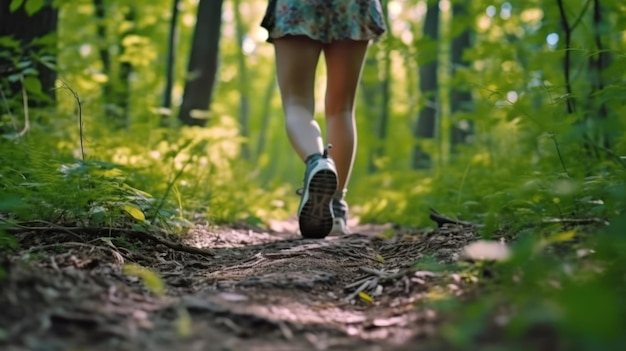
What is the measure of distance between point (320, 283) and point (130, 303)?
64 cm

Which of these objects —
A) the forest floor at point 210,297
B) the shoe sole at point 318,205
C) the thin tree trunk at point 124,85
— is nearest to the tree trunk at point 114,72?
the thin tree trunk at point 124,85

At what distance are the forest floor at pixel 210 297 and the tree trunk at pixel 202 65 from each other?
15.4ft

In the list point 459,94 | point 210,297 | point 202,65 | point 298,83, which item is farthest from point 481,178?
point 459,94

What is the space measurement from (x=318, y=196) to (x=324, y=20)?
93 cm

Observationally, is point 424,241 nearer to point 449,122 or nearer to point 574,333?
point 574,333

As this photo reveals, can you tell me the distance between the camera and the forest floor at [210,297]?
1.23 metres

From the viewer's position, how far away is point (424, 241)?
105 inches

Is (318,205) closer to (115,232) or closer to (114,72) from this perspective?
(115,232)

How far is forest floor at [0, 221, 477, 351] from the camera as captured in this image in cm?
123

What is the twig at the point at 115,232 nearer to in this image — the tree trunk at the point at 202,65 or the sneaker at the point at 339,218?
the sneaker at the point at 339,218

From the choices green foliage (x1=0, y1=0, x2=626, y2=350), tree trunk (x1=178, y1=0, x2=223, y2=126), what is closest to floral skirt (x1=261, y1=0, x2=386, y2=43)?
green foliage (x1=0, y1=0, x2=626, y2=350)

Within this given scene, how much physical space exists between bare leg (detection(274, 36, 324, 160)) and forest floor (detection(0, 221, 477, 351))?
737mm

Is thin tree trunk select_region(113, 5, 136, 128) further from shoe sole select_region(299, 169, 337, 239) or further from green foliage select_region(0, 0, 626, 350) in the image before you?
shoe sole select_region(299, 169, 337, 239)

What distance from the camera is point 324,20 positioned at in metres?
3.10
